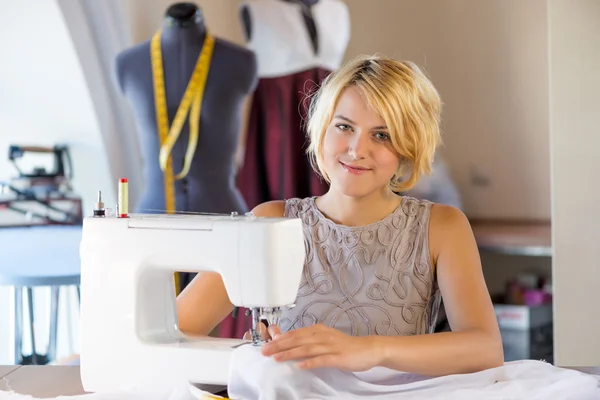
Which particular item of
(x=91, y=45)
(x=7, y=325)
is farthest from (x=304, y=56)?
(x=7, y=325)

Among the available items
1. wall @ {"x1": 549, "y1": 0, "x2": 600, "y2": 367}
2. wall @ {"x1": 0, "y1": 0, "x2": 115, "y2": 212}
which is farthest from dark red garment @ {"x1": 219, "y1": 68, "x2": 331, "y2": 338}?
wall @ {"x1": 549, "y1": 0, "x2": 600, "y2": 367}

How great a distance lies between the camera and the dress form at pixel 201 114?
9.99 ft

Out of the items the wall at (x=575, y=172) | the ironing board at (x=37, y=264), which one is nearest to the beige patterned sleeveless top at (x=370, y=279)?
the wall at (x=575, y=172)

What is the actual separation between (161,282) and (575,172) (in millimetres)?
1659

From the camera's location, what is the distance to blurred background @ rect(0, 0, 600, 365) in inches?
107

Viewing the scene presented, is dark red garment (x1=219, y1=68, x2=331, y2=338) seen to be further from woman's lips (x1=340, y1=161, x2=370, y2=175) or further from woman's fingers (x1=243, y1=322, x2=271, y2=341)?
woman's fingers (x1=243, y1=322, x2=271, y2=341)

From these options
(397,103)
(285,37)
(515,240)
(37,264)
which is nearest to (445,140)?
(515,240)

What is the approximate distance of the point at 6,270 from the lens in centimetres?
304

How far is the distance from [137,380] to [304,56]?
2230 millimetres

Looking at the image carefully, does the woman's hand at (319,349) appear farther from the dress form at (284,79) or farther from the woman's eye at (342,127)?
the dress form at (284,79)

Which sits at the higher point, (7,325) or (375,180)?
(375,180)

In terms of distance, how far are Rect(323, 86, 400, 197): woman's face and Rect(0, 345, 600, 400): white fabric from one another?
1.30 ft

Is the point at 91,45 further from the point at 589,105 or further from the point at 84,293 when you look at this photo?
the point at 84,293

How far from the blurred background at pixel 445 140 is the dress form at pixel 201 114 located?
0.10 meters
